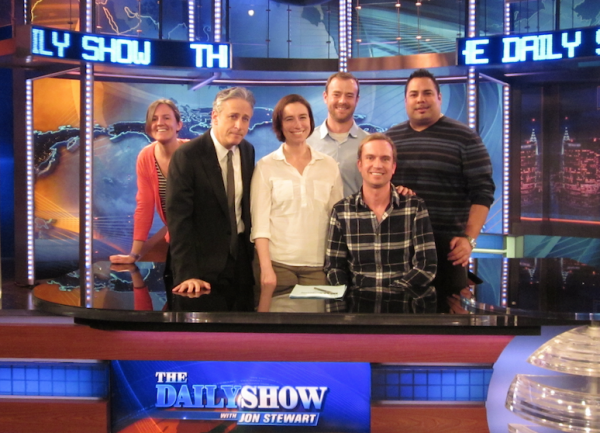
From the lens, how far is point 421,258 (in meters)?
2.69

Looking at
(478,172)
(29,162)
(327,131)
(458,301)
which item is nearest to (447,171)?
(478,172)

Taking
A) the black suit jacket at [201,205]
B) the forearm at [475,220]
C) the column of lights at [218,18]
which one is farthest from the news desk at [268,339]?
the column of lights at [218,18]

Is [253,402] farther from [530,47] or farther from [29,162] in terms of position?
[29,162]

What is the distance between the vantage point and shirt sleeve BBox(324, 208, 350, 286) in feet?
9.00

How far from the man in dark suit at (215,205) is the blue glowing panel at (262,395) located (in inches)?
14.4

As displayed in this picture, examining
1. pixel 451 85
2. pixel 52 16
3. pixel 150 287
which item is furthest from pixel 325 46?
pixel 150 287

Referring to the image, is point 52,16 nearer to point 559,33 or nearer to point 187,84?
point 187,84

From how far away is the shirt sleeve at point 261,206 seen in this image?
283 centimetres

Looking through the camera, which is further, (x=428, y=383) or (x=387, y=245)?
(x=387, y=245)

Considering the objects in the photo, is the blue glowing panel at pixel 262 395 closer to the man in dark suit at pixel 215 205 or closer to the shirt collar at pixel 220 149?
the man in dark suit at pixel 215 205

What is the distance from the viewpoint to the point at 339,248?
2750 millimetres

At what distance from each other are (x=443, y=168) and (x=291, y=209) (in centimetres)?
82

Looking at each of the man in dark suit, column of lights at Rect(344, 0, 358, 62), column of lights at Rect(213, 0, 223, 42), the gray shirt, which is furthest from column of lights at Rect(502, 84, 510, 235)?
the man in dark suit

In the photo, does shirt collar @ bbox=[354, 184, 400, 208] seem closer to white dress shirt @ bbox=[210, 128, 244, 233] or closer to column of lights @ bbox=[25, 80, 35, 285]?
white dress shirt @ bbox=[210, 128, 244, 233]
